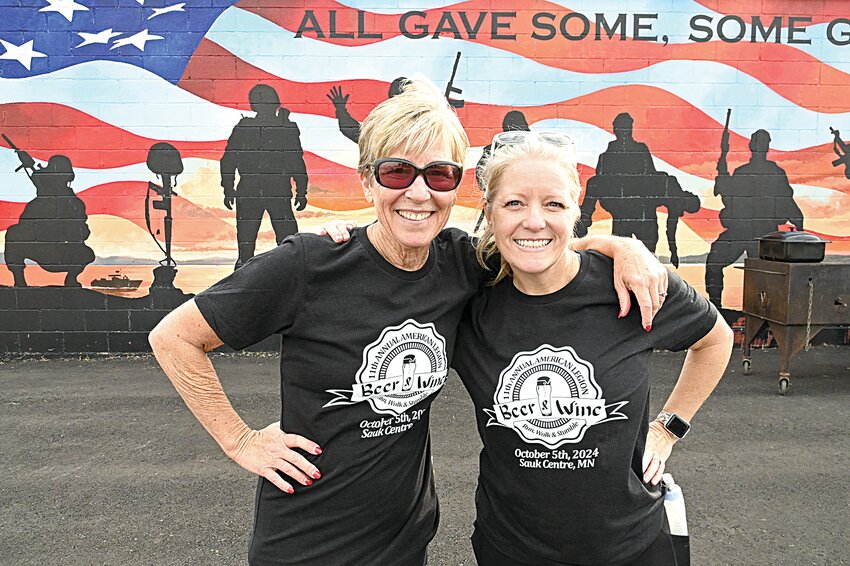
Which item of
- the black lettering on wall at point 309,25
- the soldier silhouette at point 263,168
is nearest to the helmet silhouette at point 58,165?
the soldier silhouette at point 263,168

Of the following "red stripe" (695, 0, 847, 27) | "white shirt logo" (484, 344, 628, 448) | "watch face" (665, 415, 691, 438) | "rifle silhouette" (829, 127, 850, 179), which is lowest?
"watch face" (665, 415, 691, 438)

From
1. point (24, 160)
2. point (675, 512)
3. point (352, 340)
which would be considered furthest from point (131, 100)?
point (675, 512)

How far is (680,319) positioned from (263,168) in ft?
19.6

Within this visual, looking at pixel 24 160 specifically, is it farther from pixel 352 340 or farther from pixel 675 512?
pixel 675 512

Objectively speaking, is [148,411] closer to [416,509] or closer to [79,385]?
[79,385]

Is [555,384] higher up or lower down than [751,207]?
lower down

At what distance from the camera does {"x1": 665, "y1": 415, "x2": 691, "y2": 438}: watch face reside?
2113mm

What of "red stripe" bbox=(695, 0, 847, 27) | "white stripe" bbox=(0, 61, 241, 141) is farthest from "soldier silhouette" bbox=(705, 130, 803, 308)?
"white stripe" bbox=(0, 61, 241, 141)

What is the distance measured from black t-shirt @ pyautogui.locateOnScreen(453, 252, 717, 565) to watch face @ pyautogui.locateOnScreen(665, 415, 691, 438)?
28 cm

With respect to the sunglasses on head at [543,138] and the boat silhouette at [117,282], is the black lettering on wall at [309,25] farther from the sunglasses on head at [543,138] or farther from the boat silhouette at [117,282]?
the sunglasses on head at [543,138]

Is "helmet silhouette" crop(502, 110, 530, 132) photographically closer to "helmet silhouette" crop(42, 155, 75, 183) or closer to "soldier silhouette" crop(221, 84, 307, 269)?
"soldier silhouette" crop(221, 84, 307, 269)

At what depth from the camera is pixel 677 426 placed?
6.96 ft

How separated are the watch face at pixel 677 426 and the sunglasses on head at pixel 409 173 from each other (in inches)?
43.1

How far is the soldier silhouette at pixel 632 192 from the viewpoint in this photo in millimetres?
7270
